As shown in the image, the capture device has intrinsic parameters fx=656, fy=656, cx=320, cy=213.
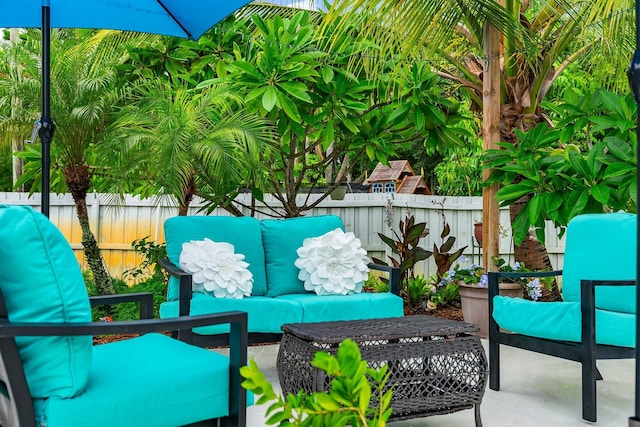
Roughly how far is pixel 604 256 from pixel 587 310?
60cm

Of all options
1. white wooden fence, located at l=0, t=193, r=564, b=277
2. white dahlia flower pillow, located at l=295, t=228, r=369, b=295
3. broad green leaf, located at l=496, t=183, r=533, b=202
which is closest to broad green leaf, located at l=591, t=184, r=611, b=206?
broad green leaf, located at l=496, t=183, r=533, b=202

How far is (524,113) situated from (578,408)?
2694 millimetres

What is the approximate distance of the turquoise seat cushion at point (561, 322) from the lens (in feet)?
9.18

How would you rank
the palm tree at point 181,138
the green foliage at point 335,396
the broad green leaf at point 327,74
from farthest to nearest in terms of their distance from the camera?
the broad green leaf at point 327,74 → the palm tree at point 181,138 → the green foliage at point 335,396

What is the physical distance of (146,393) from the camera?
5.85ft

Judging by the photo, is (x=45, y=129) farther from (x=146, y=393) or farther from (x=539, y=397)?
(x=539, y=397)

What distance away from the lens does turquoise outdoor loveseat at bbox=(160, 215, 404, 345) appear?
3.37 m

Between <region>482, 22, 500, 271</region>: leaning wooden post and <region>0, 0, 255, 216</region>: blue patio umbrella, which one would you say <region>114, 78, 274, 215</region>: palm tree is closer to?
<region>0, 0, 255, 216</region>: blue patio umbrella

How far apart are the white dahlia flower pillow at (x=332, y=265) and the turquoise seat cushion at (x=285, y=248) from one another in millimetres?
62

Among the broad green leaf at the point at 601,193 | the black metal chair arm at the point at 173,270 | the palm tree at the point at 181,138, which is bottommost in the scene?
the black metal chair arm at the point at 173,270

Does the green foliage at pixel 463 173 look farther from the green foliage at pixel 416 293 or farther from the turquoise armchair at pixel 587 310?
the turquoise armchair at pixel 587 310

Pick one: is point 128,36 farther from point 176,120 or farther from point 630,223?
point 630,223

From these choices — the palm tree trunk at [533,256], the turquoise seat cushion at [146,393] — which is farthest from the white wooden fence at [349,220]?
the turquoise seat cushion at [146,393]

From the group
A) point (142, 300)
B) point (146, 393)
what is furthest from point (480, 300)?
point (146, 393)
